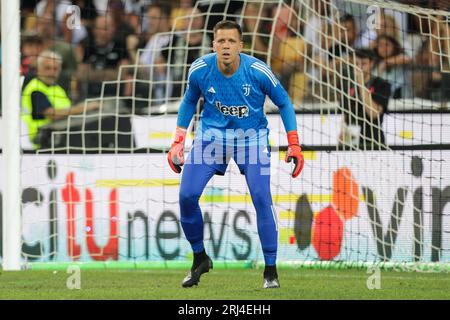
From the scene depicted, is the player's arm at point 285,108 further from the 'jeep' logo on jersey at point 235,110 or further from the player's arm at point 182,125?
the player's arm at point 182,125

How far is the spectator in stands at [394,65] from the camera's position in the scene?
11.6 metres

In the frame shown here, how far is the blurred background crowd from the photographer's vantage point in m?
11.5

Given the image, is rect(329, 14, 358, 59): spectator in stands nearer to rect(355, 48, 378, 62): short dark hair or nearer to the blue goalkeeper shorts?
rect(355, 48, 378, 62): short dark hair

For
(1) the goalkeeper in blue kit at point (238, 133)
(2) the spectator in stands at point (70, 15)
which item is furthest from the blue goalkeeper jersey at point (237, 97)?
(2) the spectator in stands at point (70, 15)

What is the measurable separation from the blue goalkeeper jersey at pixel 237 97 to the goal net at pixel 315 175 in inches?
106

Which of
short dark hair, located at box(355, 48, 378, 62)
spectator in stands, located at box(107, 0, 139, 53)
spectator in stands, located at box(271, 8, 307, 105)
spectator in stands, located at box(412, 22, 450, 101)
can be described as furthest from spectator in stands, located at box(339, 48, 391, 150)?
spectator in stands, located at box(107, 0, 139, 53)

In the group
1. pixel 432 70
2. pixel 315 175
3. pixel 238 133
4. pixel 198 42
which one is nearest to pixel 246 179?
pixel 238 133

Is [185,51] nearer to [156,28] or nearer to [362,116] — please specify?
[156,28]

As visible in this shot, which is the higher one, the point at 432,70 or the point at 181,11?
the point at 181,11

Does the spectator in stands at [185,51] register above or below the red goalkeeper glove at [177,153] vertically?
above

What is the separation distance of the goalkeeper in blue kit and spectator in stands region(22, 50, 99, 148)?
3309mm

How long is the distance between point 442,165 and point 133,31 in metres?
4.39

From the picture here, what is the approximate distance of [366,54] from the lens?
1159 centimetres

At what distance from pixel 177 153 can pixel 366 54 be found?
149 inches
